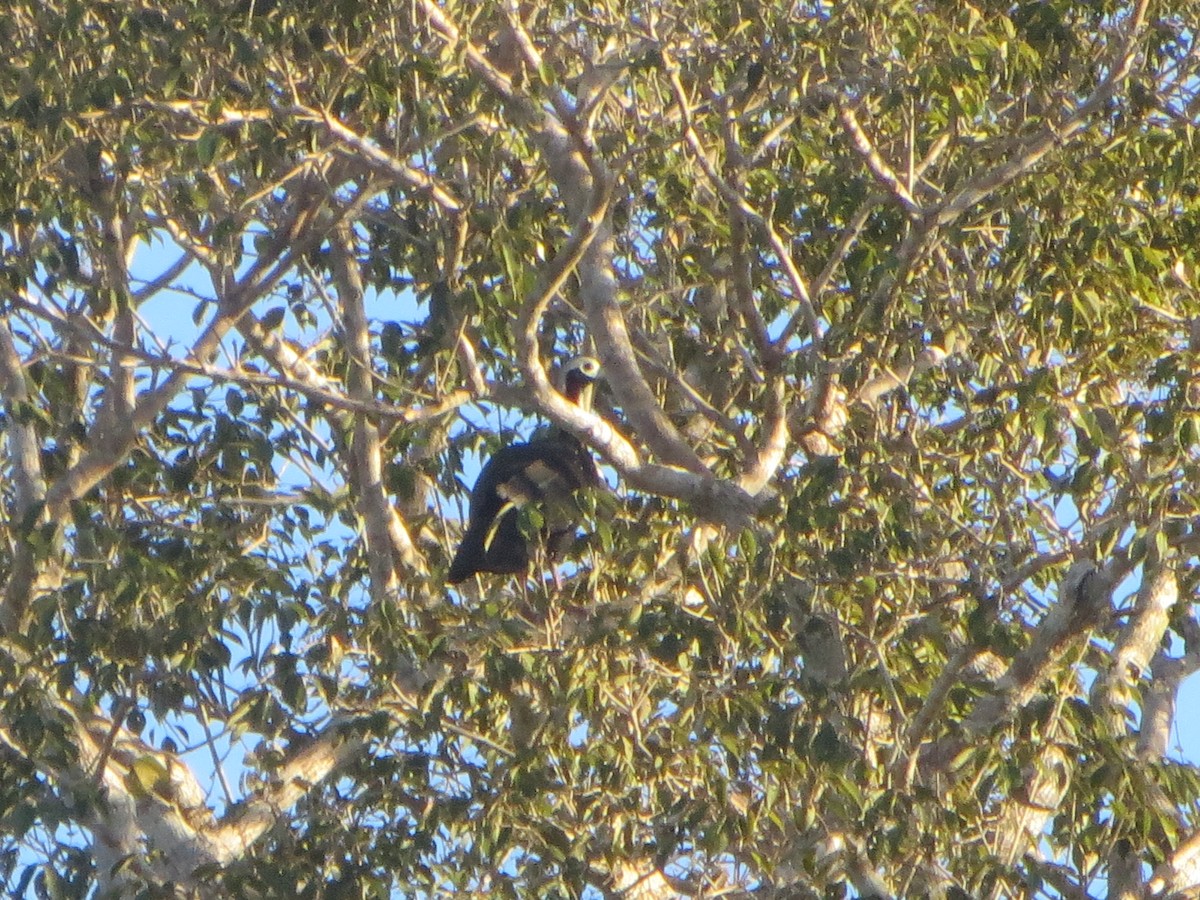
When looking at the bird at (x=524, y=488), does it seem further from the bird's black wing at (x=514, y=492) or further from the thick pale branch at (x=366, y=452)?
the thick pale branch at (x=366, y=452)

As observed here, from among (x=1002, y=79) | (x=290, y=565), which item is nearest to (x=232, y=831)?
(x=290, y=565)

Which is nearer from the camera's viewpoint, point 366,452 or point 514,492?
point 366,452

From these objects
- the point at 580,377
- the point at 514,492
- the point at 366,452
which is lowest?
the point at 366,452

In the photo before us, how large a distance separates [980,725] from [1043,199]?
1.74 metres

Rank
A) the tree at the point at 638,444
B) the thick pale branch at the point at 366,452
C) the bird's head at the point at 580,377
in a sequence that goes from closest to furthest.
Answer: the tree at the point at 638,444 < the thick pale branch at the point at 366,452 < the bird's head at the point at 580,377

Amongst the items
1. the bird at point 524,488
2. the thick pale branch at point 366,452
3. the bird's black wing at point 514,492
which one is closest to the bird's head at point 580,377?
the bird at point 524,488

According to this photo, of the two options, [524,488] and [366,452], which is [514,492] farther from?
[366,452]

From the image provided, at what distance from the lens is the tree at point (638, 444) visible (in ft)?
18.6

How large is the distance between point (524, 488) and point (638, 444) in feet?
1.57

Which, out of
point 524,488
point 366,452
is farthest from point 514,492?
point 366,452

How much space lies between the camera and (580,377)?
7.52m

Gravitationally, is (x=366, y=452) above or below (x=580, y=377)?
below

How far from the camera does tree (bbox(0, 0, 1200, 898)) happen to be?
223 inches

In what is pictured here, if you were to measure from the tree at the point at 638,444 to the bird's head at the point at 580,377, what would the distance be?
283 millimetres
